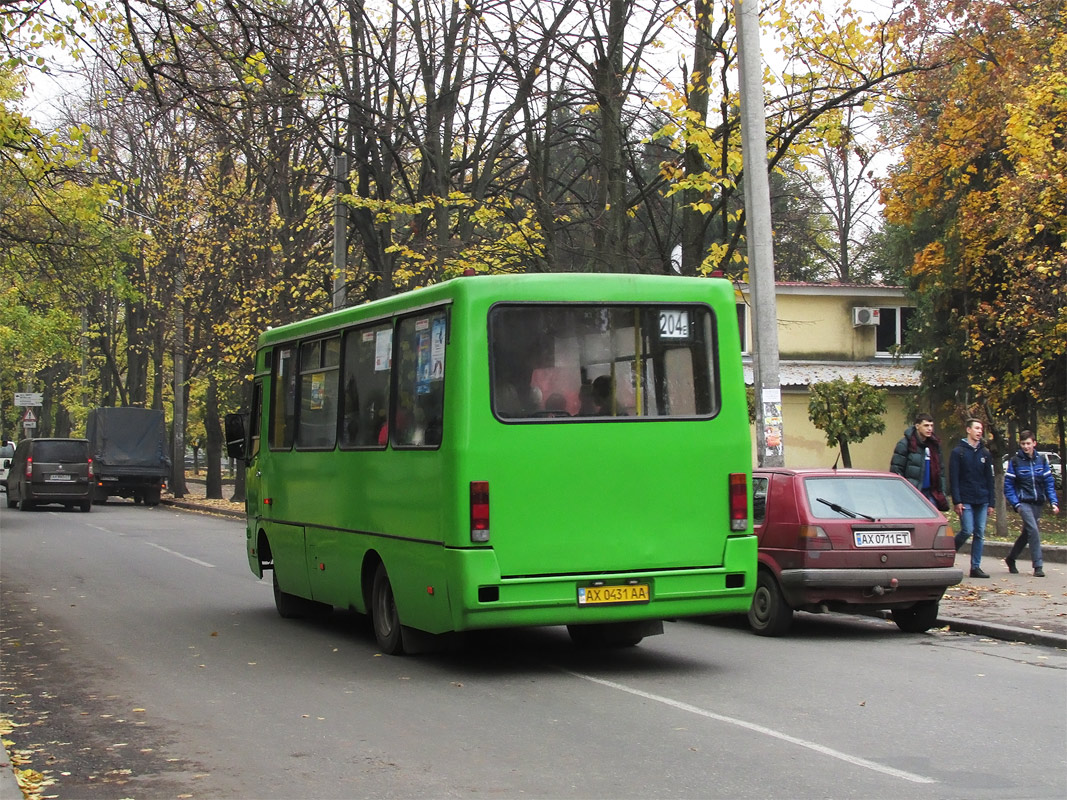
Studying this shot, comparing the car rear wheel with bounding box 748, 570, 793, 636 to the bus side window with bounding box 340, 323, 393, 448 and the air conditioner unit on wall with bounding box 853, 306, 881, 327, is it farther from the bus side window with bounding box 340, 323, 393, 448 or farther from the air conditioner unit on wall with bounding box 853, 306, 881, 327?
the air conditioner unit on wall with bounding box 853, 306, 881, 327

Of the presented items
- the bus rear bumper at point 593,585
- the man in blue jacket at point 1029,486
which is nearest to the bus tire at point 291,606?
the bus rear bumper at point 593,585

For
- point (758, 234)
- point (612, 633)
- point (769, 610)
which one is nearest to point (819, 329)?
point (758, 234)

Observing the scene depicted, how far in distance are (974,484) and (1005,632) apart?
4664 millimetres

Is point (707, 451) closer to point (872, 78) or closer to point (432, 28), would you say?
point (872, 78)

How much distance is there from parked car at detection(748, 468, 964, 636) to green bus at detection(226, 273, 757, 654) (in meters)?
1.72

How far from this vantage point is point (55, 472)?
3725 cm

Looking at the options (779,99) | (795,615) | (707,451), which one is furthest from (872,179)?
(707,451)

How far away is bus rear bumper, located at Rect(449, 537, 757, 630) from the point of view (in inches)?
375

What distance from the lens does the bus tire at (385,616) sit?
36.1ft

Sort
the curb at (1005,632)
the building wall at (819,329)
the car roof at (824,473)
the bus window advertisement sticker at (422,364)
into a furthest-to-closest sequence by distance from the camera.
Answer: the building wall at (819,329) < the car roof at (824,473) < the curb at (1005,632) < the bus window advertisement sticker at (422,364)

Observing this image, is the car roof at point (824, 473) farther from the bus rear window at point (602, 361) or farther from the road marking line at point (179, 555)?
the road marking line at point (179, 555)

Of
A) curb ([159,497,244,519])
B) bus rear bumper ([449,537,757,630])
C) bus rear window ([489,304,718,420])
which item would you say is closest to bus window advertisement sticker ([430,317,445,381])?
bus rear window ([489,304,718,420])

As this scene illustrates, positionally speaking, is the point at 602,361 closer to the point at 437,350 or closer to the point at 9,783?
the point at 437,350

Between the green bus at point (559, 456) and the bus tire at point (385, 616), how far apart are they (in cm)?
2
